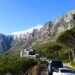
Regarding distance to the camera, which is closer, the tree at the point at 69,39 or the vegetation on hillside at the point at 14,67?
the vegetation on hillside at the point at 14,67

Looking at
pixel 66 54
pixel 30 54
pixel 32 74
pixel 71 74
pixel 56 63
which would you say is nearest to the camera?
pixel 71 74

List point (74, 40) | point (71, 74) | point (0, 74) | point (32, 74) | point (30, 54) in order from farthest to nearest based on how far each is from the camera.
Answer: point (30, 54) → point (74, 40) → point (32, 74) → point (0, 74) → point (71, 74)

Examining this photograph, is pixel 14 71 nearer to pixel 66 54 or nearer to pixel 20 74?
pixel 20 74

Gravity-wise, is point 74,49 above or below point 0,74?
above

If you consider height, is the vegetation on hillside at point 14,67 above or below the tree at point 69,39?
below

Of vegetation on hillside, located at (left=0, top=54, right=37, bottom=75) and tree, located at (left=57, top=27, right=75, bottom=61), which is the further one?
tree, located at (left=57, top=27, right=75, bottom=61)

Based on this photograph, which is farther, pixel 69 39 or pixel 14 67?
pixel 69 39

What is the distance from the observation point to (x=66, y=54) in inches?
6235

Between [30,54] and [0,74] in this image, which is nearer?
[0,74]

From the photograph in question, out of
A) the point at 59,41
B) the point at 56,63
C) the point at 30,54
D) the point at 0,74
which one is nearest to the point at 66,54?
the point at 30,54

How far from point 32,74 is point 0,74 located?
5.96 meters

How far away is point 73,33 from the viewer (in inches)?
3949

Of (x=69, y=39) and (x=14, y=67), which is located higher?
(x=69, y=39)

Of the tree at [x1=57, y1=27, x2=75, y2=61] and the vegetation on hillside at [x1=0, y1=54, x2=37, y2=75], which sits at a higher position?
the tree at [x1=57, y1=27, x2=75, y2=61]
